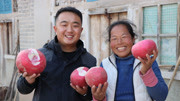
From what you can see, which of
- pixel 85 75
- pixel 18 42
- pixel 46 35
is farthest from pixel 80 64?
pixel 18 42

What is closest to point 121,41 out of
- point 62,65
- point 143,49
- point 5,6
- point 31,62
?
point 143,49

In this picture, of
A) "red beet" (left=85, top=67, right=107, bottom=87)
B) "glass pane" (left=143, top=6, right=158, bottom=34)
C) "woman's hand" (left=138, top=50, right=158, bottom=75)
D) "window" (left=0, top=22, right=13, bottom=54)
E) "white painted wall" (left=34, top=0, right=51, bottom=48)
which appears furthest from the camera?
"window" (left=0, top=22, right=13, bottom=54)

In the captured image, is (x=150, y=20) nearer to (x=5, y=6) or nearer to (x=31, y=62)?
(x=31, y=62)

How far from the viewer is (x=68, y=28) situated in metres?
2.01

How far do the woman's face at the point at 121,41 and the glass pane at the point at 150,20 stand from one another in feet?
5.63

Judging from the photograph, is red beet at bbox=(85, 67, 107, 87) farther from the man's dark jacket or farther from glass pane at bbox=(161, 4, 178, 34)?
glass pane at bbox=(161, 4, 178, 34)

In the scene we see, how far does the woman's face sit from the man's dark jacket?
0.37 m

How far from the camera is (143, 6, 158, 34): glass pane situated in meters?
3.49

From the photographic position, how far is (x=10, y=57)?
6.77m

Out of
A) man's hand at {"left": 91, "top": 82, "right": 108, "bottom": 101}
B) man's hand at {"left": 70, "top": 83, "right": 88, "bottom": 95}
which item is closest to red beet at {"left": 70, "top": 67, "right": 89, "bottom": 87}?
man's hand at {"left": 70, "top": 83, "right": 88, "bottom": 95}

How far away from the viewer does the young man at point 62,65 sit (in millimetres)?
1932

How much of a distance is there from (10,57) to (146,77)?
5975 millimetres

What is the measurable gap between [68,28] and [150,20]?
6.58 feet

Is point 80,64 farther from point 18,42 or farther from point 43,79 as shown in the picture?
point 18,42
